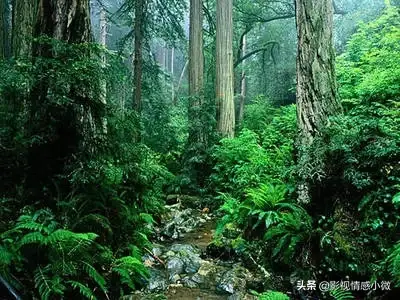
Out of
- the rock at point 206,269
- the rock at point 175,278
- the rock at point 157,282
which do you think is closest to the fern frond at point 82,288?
the rock at point 157,282

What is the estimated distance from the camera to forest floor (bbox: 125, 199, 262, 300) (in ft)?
15.1

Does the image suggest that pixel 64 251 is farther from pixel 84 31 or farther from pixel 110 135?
pixel 84 31

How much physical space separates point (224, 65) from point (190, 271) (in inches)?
346

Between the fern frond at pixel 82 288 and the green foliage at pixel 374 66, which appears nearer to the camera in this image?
the fern frond at pixel 82 288

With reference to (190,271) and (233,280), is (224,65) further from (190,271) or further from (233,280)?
(233,280)

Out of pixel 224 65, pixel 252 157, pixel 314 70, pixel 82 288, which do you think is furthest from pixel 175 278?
pixel 224 65

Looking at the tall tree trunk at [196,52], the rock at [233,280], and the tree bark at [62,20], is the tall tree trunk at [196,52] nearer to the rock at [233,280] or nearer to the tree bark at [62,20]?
the tree bark at [62,20]

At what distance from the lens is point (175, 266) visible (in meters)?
5.45

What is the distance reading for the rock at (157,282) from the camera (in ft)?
15.3

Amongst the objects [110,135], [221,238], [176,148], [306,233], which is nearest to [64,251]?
[110,135]

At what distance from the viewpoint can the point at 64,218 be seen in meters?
4.23

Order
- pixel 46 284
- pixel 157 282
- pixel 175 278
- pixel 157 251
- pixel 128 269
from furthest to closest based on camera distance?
pixel 157 251
pixel 175 278
pixel 157 282
pixel 128 269
pixel 46 284

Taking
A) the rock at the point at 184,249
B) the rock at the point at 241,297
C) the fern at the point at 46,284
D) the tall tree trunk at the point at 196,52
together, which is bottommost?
the rock at the point at 184,249

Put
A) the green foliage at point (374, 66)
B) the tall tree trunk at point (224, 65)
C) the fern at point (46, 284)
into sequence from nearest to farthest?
the fern at point (46, 284), the green foliage at point (374, 66), the tall tree trunk at point (224, 65)
